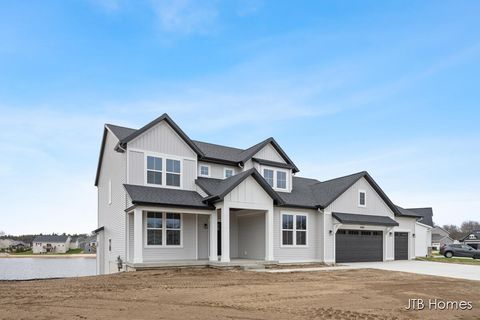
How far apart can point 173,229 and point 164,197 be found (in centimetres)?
181

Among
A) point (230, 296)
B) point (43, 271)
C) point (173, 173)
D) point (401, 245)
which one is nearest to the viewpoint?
point (230, 296)

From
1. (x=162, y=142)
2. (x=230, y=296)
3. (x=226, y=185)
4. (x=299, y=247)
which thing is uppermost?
(x=162, y=142)

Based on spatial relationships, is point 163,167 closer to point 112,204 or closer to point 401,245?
point 112,204

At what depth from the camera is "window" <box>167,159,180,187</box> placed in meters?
19.4

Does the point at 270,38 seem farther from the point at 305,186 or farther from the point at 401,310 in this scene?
the point at 401,310

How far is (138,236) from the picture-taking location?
16.7 metres

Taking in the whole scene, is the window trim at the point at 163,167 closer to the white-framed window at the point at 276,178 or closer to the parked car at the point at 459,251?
the white-framed window at the point at 276,178

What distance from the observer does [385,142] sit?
2414 cm

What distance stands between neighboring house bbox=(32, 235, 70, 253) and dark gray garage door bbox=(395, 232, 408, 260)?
83.4 metres

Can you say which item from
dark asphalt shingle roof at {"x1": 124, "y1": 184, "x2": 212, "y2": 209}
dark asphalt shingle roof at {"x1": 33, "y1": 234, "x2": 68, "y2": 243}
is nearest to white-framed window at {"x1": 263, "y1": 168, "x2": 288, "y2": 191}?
dark asphalt shingle roof at {"x1": 124, "y1": 184, "x2": 212, "y2": 209}

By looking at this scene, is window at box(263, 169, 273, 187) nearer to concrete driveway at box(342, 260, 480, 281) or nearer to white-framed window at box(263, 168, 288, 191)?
white-framed window at box(263, 168, 288, 191)

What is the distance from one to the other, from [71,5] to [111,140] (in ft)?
24.9

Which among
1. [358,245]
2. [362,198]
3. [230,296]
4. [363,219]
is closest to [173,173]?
[230,296]

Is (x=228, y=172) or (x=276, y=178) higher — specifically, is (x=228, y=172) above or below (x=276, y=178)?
above
